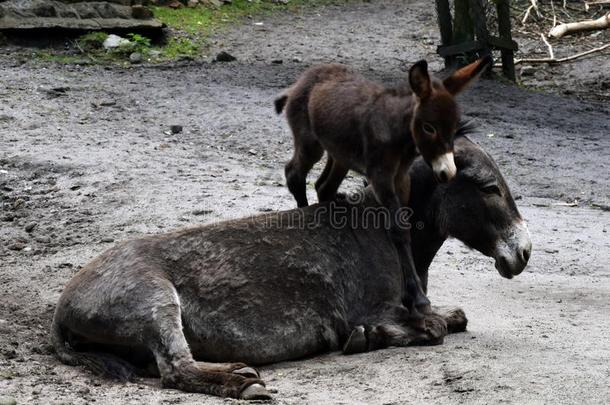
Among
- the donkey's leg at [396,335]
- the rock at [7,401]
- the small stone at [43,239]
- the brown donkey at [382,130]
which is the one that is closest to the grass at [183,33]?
the small stone at [43,239]

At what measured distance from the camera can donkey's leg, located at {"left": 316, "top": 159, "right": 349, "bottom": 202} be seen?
22.2ft

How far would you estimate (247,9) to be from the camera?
20156 mm

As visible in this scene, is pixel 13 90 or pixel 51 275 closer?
pixel 51 275

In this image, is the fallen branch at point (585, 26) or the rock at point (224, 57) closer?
the fallen branch at point (585, 26)

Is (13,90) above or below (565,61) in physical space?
above

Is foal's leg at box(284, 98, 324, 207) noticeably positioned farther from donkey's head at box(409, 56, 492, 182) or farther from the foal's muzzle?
the foal's muzzle

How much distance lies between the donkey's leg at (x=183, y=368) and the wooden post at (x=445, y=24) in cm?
1110

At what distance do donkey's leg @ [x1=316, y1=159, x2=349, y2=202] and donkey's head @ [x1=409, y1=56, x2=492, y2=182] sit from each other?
100 centimetres

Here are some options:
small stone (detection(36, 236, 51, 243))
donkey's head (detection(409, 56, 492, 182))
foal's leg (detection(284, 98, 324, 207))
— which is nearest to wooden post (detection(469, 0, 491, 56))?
small stone (detection(36, 236, 51, 243))

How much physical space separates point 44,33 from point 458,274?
10.1 metres

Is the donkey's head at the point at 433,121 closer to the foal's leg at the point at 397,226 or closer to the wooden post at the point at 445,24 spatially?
the foal's leg at the point at 397,226

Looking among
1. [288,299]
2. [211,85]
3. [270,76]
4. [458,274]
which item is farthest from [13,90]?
[288,299]

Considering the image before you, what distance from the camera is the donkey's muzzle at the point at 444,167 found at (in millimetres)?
5602

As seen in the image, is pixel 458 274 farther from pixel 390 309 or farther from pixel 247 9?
pixel 247 9
